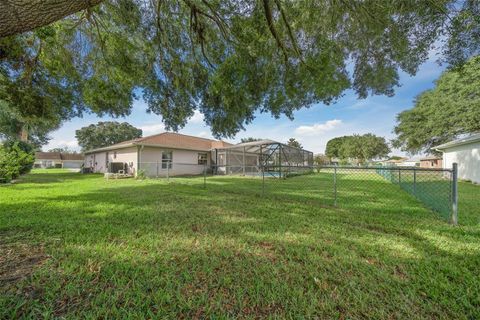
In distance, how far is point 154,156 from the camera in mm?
16500

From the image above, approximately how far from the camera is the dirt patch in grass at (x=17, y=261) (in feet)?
6.59

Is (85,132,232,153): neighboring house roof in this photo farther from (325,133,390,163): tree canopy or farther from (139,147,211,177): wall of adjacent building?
(325,133,390,163): tree canopy

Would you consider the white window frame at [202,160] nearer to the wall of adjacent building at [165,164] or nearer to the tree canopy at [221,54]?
the wall of adjacent building at [165,164]

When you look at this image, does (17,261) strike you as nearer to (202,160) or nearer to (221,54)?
(221,54)

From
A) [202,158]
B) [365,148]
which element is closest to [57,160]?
[202,158]

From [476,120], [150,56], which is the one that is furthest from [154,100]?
[476,120]

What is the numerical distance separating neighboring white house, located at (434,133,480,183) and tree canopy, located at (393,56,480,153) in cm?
418

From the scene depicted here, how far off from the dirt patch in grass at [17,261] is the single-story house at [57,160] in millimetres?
55389

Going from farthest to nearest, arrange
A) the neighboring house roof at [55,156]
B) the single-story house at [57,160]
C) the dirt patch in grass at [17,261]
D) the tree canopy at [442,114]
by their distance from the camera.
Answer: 1. the neighboring house roof at [55,156]
2. the single-story house at [57,160]
3. the tree canopy at [442,114]
4. the dirt patch in grass at [17,261]

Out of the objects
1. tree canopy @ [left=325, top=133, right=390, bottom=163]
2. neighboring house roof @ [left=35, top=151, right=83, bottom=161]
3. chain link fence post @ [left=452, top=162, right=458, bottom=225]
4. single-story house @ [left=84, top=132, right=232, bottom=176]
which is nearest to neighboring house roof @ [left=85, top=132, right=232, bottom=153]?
single-story house @ [left=84, top=132, right=232, bottom=176]

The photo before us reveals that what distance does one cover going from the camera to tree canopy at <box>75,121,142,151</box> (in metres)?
45.8

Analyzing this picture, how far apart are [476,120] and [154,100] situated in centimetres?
2282

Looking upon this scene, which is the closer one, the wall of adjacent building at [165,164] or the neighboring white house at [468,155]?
the neighboring white house at [468,155]

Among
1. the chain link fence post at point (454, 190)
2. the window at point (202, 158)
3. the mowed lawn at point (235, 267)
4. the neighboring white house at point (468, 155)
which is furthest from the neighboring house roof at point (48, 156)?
the neighboring white house at point (468, 155)
